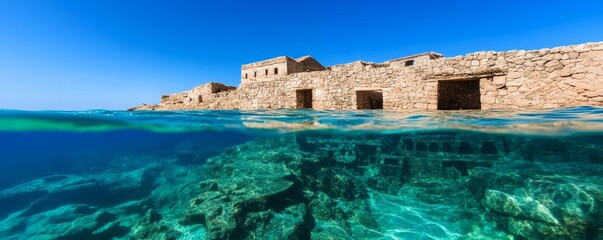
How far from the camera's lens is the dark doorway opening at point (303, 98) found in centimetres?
1288

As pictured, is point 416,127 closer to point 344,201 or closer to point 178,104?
point 344,201

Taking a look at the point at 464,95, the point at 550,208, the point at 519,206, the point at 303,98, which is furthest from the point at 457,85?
the point at 303,98

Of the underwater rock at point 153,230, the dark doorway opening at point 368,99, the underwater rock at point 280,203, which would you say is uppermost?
the dark doorway opening at point 368,99

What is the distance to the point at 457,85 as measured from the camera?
470 inches

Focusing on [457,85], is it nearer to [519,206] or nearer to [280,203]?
[519,206]

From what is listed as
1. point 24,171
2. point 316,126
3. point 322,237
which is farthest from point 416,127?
point 24,171

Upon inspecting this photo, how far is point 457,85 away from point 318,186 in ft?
26.3

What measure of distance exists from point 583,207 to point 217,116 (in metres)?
12.3

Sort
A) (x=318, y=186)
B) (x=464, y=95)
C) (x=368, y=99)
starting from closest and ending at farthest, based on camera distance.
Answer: (x=318, y=186) < (x=464, y=95) < (x=368, y=99)

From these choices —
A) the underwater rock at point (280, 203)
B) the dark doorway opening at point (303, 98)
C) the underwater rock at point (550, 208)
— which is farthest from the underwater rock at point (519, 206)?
the dark doorway opening at point (303, 98)

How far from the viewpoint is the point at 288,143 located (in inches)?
659

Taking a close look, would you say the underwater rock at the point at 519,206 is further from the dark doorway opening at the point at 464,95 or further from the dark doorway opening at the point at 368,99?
the dark doorway opening at the point at 368,99

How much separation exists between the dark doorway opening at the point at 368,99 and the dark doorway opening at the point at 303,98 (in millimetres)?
3033

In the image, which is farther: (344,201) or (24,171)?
(24,171)
